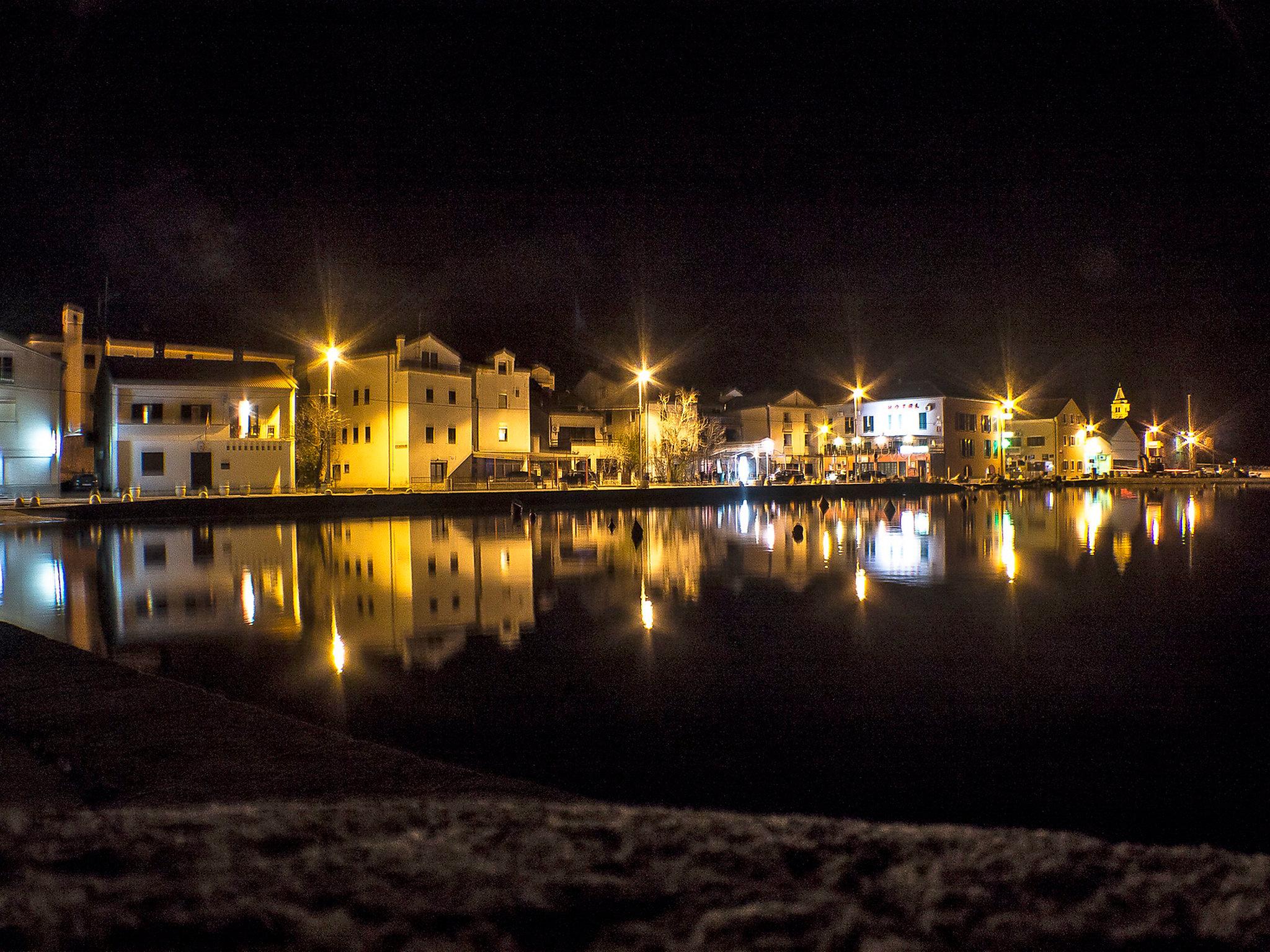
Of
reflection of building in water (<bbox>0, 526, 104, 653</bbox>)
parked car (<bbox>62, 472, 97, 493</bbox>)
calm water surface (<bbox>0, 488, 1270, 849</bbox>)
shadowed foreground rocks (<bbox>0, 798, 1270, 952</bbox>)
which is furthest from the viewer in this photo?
parked car (<bbox>62, 472, 97, 493</bbox>)

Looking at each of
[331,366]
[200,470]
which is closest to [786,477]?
[331,366]

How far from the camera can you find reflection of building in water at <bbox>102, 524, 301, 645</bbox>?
11.2m

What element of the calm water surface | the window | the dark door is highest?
the window

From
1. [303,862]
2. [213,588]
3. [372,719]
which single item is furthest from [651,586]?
[303,862]

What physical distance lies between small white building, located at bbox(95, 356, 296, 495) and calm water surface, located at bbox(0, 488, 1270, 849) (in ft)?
82.8

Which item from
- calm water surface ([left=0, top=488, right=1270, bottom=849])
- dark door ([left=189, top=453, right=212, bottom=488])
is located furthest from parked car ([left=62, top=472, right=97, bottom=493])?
calm water surface ([left=0, top=488, right=1270, bottom=849])

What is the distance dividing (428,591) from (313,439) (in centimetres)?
3951

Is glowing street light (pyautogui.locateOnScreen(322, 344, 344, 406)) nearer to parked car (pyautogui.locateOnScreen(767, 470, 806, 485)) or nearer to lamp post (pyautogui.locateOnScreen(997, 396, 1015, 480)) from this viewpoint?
parked car (pyautogui.locateOnScreen(767, 470, 806, 485))

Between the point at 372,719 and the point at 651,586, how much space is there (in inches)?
324

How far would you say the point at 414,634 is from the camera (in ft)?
34.7

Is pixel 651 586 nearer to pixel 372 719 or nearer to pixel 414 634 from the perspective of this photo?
pixel 414 634

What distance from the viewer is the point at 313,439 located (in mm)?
50562

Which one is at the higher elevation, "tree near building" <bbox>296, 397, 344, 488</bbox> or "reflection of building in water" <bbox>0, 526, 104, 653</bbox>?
"tree near building" <bbox>296, 397, 344, 488</bbox>

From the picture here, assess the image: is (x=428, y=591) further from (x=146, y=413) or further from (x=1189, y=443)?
(x=1189, y=443)
